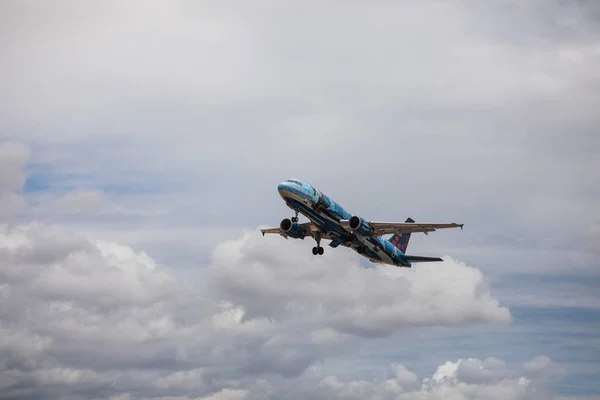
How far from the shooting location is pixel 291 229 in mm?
97938

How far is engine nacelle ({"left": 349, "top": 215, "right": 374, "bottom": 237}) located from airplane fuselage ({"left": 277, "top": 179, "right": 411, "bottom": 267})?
79.8 inches

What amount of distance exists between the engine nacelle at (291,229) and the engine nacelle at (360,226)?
7932 mm

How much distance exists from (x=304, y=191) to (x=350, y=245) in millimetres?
14594

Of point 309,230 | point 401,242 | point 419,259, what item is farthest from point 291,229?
point 401,242

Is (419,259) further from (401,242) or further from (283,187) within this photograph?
(283,187)

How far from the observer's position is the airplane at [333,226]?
89938 mm

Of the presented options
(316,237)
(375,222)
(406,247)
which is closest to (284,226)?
(316,237)

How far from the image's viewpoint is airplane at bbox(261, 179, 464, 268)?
89.9 meters

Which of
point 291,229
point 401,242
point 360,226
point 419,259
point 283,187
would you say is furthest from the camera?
point 401,242

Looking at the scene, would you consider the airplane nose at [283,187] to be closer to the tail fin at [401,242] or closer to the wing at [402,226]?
the wing at [402,226]

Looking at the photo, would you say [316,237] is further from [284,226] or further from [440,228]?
[440,228]

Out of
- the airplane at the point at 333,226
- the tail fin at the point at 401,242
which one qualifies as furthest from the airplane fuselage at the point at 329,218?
the tail fin at the point at 401,242

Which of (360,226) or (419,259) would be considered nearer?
(360,226)

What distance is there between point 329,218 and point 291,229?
639cm
